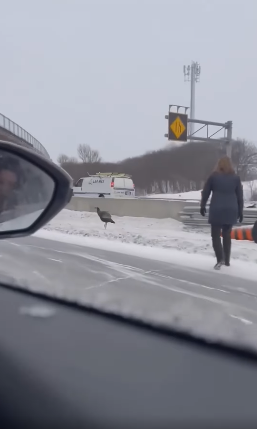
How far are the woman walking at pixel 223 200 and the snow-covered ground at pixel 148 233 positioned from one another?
3.34 feet

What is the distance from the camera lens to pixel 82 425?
5.34ft

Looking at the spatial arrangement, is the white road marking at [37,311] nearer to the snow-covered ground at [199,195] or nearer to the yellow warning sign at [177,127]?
the yellow warning sign at [177,127]

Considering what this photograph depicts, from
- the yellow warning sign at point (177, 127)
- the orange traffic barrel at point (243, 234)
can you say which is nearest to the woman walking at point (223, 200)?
the orange traffic barrel at point (243, 234)

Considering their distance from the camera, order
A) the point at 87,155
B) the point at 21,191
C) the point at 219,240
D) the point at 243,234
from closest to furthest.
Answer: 1. the point at 21,191
2. the point at 219,240
3. the point at 243,234
4. the point at 87,155

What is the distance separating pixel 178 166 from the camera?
192 feet

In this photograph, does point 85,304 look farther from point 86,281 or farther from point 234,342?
point 86,281

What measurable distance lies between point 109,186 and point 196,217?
1280 cm

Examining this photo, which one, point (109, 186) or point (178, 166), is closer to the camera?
point (109, 186)

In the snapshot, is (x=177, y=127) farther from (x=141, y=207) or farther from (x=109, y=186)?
(x=109, y=186)

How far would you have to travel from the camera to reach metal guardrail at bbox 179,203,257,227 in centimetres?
1460

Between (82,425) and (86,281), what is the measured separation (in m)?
3.46

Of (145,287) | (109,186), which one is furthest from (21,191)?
(109,186)

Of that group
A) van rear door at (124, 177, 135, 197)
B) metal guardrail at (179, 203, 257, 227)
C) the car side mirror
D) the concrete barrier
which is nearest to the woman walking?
the car side mirror

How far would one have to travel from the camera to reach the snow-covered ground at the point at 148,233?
9.49 m
